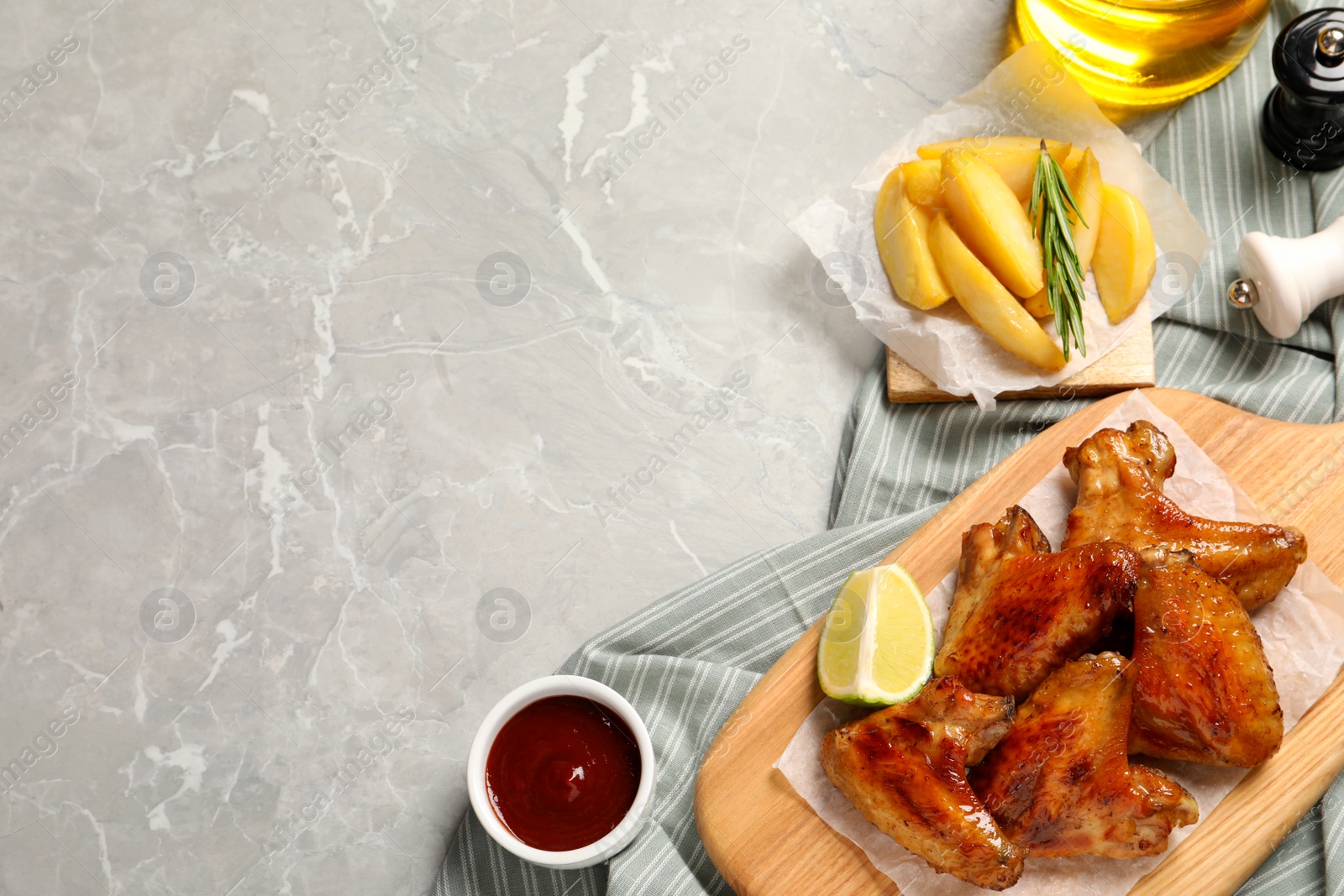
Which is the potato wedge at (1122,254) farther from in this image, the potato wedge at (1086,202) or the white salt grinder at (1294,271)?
the white salt grinder at (1294,271)

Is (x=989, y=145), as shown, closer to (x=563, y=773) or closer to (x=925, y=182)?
(x=925, y=182)

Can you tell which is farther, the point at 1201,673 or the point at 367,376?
the point at 367,376

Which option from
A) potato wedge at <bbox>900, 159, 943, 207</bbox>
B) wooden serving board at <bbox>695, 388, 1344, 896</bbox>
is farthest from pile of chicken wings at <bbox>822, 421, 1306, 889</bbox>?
potato wedge at <bbox>900, 159, 943, 207</bbox>

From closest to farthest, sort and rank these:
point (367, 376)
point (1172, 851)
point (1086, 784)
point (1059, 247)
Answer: point (1086, 784)
point (1172, 851)
point (1059, 247)
point (367, 376)

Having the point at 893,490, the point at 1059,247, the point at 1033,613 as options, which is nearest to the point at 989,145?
the point at 1059,247

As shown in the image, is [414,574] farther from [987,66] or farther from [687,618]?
[987,66]

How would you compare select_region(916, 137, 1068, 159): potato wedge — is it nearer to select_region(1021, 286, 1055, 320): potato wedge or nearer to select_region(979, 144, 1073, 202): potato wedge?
select_region(979, 144, 1073, 202): potato wedge

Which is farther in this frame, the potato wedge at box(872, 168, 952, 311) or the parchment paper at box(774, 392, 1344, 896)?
the potato wedge at box(872, 168, 952, 311)
